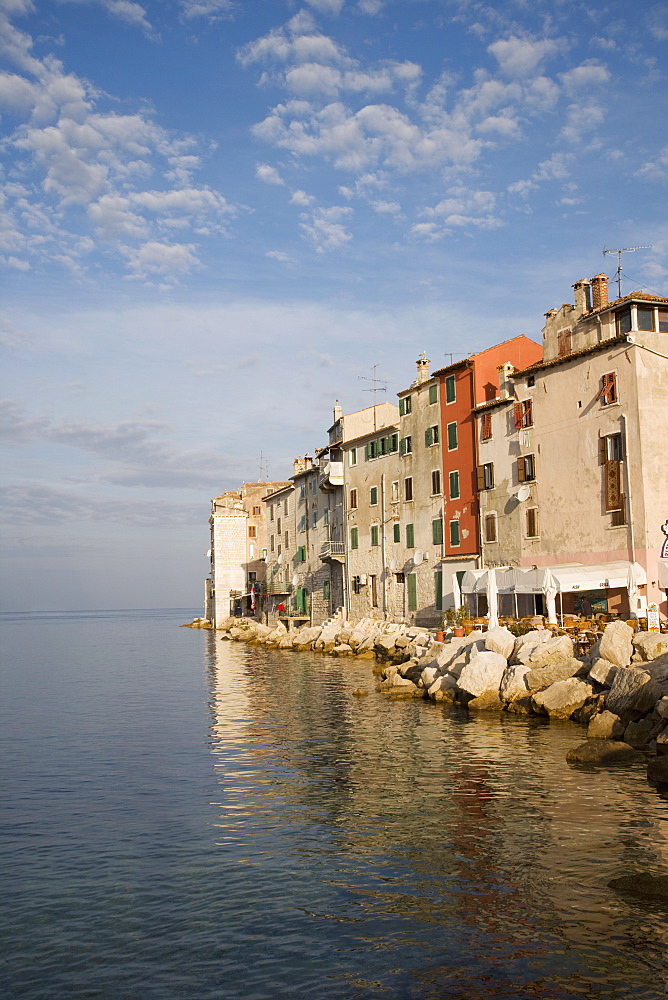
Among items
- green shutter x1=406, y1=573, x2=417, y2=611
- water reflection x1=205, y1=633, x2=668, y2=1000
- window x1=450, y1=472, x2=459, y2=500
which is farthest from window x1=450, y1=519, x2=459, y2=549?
water reflection x1=205, y1=633, x2=668, y2=1000

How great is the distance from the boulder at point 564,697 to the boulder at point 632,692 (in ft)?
5.72

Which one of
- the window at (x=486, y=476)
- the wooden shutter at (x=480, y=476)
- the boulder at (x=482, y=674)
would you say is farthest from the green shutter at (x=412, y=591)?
the boulder at (x=482, y=674)

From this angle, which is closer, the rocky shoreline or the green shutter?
the rocky shoreline

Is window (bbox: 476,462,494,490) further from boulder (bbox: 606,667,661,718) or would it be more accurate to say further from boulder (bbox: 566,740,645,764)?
boulder (bbox: 566,740,645,764)

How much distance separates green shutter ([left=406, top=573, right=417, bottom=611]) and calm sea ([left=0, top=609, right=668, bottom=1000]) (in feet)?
80.9

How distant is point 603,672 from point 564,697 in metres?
1.34

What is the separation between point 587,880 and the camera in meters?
11.6

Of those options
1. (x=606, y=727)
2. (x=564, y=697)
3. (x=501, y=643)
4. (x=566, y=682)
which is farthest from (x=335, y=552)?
(x=606, y=727)

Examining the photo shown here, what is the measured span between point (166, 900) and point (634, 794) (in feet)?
29.8

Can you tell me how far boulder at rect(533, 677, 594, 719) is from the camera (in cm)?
2405

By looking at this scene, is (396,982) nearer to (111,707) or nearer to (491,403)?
(111,707)

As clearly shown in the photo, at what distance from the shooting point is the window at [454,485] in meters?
45.5

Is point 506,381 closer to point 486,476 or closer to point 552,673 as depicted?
point 486,476

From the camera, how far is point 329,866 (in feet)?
41.3
